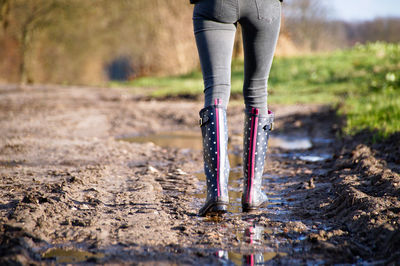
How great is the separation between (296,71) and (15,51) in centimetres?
1982

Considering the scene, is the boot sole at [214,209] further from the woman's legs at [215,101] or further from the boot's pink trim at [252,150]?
the boot's pink trim at [252,150]

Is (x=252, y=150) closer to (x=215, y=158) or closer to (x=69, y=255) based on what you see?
(x=215, y=158)

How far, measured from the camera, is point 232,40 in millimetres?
2449

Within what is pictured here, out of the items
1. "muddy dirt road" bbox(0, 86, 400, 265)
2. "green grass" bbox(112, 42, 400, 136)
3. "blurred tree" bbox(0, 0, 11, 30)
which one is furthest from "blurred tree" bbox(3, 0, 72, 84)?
"muddy dirt road" bbox(0, 86, 400, 265)

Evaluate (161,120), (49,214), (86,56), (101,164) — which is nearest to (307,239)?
(49,214)

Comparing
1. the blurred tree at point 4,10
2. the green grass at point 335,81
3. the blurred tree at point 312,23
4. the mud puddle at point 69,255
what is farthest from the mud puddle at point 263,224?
the blurred tree at point 312,23

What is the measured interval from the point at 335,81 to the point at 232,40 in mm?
10964

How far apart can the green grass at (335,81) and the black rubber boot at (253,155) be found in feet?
11.6

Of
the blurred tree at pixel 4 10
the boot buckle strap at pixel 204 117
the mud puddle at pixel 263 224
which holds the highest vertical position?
the blurred tree at pixel 4 10

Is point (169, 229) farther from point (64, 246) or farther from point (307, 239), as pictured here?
point (307, 239)

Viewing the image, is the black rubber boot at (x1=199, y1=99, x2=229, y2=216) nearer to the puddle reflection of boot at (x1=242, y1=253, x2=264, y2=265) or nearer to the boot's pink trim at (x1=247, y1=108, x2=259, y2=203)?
the boot's pink trim at (x1=247, y1=108, x2=259, y2=203)

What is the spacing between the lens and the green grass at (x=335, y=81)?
25.6 ft

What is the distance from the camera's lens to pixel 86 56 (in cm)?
2625

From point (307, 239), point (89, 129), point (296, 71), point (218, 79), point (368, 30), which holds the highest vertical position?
point (368, 30)
